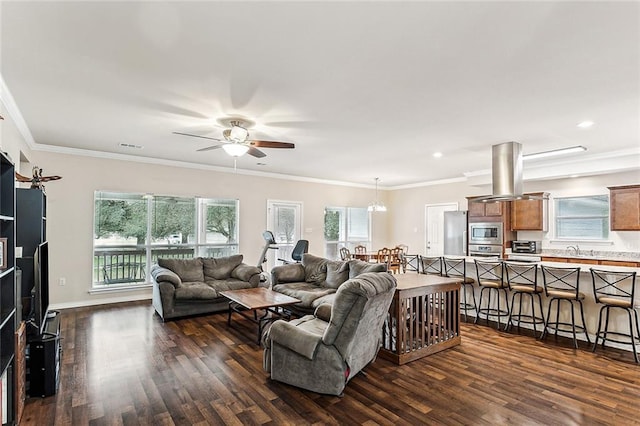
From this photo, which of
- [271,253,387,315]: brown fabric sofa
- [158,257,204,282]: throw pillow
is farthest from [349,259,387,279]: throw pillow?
[158,257,204,282]: throw pillow

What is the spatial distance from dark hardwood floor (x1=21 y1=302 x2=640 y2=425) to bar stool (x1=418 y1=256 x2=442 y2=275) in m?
1.35

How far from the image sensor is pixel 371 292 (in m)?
2.78

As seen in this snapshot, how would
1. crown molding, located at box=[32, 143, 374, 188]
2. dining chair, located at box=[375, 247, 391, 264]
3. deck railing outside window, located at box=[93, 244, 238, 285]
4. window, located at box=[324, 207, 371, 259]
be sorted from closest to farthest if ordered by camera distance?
crown molding, located at box=[32, 143, 374, 188] < deck railing outside window, located at box=[93, 244, 238, 285] < dining chair, located at box=[375, 247, 391, 264] < window, located at box=[324, 207, 371, 259]

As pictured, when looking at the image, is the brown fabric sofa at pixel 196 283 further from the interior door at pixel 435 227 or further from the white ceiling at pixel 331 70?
the interior door at pixel 435 227

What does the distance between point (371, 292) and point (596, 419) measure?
74.5 inches

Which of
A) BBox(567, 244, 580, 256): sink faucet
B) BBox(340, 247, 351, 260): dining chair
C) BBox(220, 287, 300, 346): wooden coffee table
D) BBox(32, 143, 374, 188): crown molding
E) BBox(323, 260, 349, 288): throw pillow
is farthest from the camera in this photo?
BBox(340, 247, 351, 260): dining chair

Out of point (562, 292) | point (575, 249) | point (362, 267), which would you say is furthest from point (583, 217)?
point (362, 267)

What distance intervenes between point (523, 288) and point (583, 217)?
3.22m

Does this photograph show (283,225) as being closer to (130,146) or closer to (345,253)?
(345,253)

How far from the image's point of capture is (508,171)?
5145 millimetres

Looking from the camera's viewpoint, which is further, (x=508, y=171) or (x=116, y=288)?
(x=116, y=288)

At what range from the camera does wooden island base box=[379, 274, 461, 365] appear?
359 centimetres

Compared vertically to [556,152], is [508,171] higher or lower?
lower

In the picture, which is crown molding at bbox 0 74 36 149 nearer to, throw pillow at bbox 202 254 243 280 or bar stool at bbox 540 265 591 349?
throw pillow at bbox 202 254 243 280
